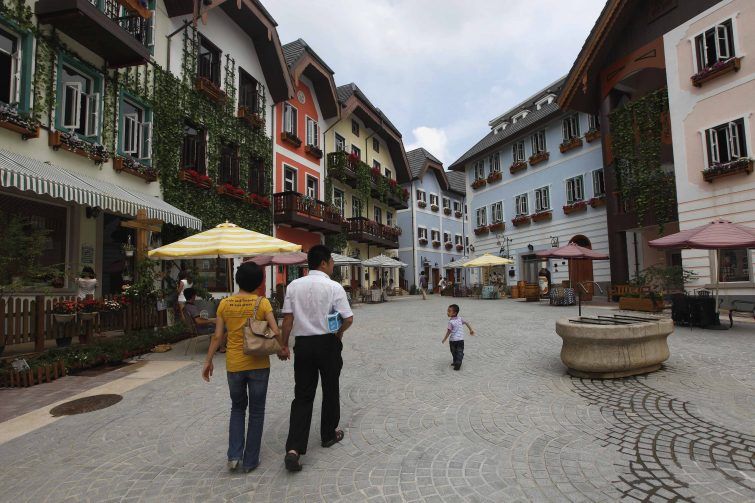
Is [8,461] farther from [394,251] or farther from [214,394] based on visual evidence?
[394,251]

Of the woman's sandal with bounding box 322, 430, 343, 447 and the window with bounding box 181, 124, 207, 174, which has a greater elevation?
the window with bounding box 181, 124, 207, 174

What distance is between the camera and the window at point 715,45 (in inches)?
526

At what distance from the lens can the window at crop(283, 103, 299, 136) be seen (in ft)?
67.8

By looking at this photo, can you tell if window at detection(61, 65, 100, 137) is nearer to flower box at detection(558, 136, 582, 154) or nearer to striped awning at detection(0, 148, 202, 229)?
striped awning at detection(0, 148, 202, 229)

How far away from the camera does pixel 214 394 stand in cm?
538

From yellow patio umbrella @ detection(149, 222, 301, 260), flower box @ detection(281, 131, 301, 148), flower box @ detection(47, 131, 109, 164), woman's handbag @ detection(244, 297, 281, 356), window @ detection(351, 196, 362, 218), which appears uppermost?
flower box @ detection(281, 131, 301, 148)

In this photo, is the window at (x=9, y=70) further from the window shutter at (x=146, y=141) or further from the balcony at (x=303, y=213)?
the balcony at (x=303, y=213)

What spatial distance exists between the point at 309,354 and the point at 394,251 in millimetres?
33004

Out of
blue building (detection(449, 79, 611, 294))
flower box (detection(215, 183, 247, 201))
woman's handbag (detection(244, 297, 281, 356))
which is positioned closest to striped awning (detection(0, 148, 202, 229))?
flower box (detection(215, 183, 247, 201))

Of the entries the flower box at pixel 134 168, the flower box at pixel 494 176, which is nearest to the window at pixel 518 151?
the flower box at pixel 494 176

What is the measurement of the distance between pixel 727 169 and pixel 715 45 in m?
4.28

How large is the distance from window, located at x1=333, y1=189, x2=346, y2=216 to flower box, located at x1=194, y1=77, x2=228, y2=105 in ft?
34.5

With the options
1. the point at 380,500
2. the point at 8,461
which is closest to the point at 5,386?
the point at 8,461

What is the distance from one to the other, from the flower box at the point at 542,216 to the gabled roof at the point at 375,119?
1286 centimetres
